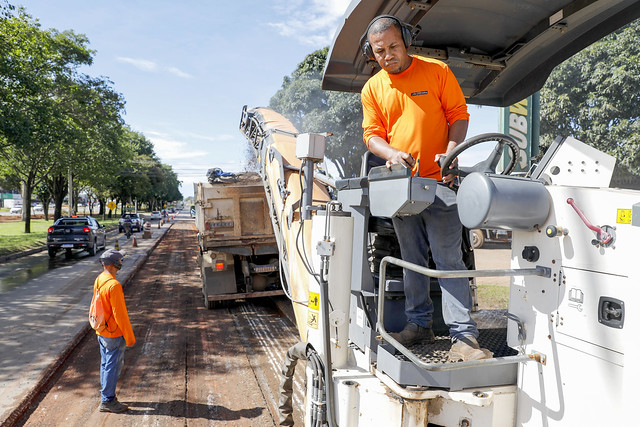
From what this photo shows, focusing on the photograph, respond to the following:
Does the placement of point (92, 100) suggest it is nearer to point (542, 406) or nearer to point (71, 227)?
point (71, 227)

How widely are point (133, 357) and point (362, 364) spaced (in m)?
4.58

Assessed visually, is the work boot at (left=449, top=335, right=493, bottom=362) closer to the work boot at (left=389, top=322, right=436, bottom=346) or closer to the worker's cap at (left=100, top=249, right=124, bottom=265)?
the work boot at (left=389, top=322, right=436, bottom=346)

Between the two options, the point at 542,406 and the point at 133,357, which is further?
the point at 133,357

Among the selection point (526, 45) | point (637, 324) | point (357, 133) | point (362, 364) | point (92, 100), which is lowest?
point (362, 364)

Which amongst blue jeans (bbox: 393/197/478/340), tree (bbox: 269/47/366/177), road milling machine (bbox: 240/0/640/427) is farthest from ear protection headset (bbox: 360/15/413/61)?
tree (bbox: 269/47/366/177)

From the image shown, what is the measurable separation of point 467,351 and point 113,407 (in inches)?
152

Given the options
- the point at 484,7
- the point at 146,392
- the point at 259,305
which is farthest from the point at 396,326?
the point at 259,305

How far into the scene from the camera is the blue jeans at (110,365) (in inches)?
183

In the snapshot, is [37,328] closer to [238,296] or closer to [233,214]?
[238,296]

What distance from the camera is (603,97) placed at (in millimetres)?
12234

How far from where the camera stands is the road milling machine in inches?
65.6

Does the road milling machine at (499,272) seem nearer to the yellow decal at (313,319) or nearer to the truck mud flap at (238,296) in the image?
the yellow decal at (313,319)

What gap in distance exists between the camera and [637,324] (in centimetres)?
148

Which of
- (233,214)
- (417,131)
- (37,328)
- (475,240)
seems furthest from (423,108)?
(37,328)
